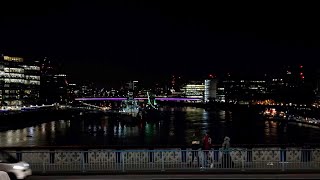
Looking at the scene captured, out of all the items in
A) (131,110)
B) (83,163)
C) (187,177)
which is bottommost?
(131,110)

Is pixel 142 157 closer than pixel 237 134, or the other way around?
pixel 142 157

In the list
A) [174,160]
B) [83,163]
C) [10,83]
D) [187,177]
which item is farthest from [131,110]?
[187,177]

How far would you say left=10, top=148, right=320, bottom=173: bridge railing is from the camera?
22.3 m

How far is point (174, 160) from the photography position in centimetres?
2258

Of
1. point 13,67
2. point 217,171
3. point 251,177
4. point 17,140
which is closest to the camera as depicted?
point 251,177

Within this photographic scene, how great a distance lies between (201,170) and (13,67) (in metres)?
184

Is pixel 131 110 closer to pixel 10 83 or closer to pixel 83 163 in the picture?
pixel 10 83

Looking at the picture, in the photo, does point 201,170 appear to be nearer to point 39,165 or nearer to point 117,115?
point 39,165

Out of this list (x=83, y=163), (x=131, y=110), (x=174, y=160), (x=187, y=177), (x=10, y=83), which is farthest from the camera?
(x=10, y=83)

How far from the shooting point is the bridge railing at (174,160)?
22.3m

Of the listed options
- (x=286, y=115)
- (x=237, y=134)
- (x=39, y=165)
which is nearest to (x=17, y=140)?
(x=237, y=134)

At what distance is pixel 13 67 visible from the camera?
196 m

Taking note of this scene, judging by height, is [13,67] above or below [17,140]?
above

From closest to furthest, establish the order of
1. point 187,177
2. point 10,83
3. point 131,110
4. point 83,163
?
point 187,177 < point 83,163 < point 131,110 < point 10,83
